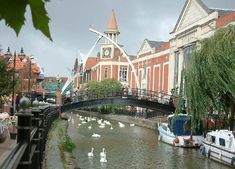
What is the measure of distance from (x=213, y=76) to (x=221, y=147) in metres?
3.36

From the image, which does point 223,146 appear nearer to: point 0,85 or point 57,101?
point 0,85

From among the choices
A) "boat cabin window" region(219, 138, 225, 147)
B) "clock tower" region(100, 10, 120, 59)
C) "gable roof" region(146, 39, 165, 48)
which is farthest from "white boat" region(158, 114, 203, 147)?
"clock tower" region(100, 10, 120, 59)

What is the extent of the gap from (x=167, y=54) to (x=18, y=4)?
50594mm

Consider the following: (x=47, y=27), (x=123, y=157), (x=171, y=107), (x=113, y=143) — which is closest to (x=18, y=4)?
(x=47, y=27)

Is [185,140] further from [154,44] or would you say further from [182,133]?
[154,44]

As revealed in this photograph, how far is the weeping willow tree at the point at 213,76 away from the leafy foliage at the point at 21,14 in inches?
753

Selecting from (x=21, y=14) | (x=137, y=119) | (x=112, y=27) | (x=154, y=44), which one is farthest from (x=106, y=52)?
(x=21, y=14)

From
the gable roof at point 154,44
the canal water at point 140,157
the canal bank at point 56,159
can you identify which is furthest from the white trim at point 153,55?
the canal bank at point 56,159

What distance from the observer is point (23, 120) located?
11.6ft

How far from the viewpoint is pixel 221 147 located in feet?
67.4

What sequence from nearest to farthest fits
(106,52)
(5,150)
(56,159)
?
(5,150), (56,159), (106,52)

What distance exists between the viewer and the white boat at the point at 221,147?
772 inches

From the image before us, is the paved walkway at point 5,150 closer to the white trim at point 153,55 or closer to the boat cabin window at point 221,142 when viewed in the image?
the boat cabin window at point 221,142

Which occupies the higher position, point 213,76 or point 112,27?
point 112,27
